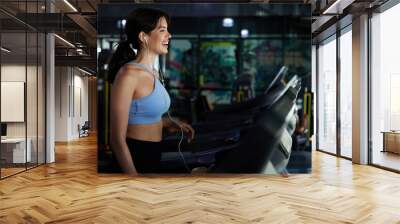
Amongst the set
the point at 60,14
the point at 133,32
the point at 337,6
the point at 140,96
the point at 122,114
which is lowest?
the point at 122,114

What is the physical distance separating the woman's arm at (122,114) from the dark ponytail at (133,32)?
184 millimetres

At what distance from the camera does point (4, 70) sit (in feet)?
21.8

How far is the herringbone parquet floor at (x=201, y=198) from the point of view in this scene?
4145 mm

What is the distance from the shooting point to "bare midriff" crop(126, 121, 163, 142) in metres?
6.73

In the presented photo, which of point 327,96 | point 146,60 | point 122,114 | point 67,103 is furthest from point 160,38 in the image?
point 67,103

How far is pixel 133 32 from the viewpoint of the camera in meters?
6.84

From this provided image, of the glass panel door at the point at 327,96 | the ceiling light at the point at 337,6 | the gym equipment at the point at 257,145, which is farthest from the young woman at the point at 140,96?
the glass panel door at the point at 327,96

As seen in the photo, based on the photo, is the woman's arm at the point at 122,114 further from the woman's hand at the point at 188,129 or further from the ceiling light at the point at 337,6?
the ceiling light at the point at 337,6

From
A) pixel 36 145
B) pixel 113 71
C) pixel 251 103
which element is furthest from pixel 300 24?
pixel 36 145

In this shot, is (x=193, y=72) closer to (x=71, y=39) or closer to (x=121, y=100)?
(x=121, y=100)

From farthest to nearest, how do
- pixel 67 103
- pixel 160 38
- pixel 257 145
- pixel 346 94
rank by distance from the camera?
pixel 67 103
pixel 346 94
pixel 257 145
pixel 160 38

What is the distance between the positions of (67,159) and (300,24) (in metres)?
6.08

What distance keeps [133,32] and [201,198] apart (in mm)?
3233

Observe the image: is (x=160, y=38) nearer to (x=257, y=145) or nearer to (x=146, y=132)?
(x=146, y=132)
